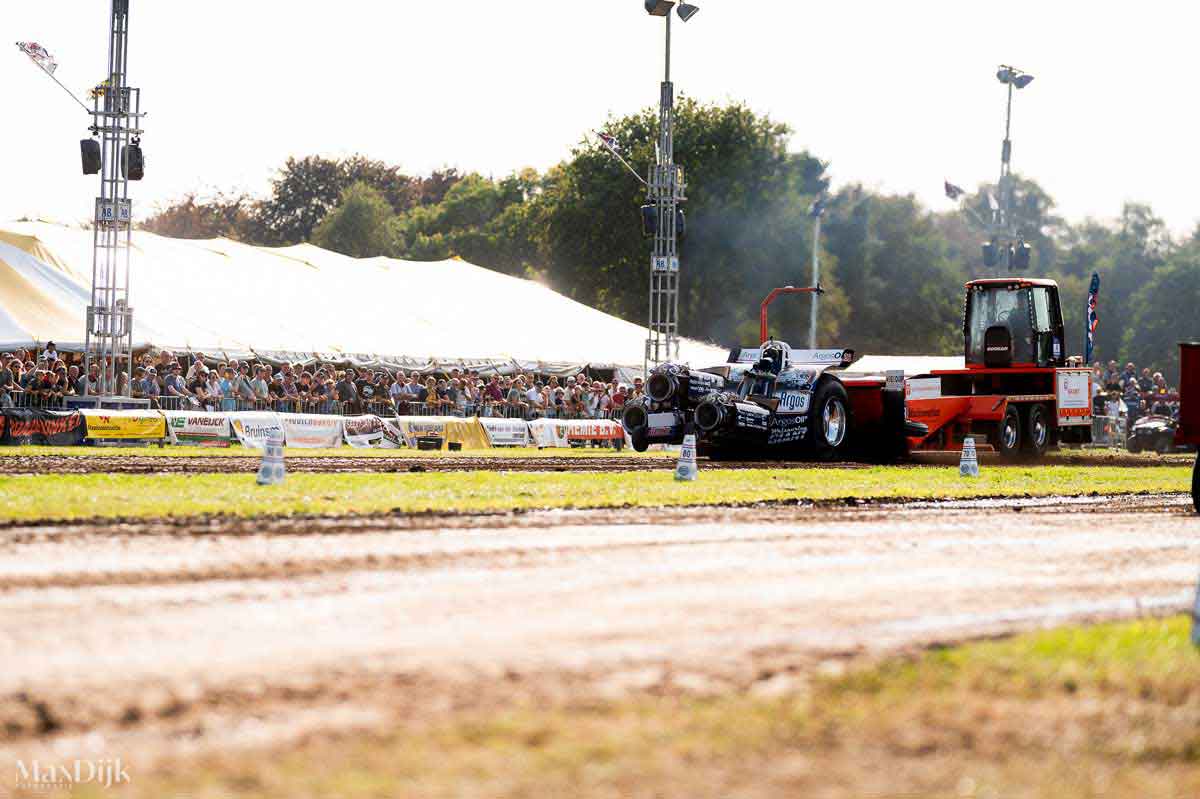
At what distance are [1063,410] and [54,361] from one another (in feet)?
59.9

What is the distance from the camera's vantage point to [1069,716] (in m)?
5.36

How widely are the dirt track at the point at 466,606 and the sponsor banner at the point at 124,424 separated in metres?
16.7

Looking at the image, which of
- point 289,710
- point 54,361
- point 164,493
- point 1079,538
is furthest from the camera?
point 54,361

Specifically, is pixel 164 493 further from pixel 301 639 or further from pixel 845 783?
pixel 845 783

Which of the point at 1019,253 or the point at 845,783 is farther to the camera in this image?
the point at 1019,253

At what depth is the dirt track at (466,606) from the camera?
5.20 metres

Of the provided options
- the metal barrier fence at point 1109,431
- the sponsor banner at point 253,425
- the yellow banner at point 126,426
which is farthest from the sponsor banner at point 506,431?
the metal barrier fence at point 1109,431

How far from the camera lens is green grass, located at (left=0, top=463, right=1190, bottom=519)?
12.8 m

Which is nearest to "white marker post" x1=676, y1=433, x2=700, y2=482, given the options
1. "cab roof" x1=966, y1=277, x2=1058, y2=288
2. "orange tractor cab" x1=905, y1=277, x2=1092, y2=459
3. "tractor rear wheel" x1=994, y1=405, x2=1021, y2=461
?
"orange tractor cab" x1=905, y1=277, x2=1092, y2=459

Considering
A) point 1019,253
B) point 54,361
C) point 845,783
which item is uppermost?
point 1019,253

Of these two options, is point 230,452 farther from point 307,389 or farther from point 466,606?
point 466,606

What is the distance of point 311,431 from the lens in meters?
29.8

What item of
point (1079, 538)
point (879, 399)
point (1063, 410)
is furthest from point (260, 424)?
point (1079, 538)

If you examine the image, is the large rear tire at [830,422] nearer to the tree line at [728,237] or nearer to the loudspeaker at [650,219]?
the loudspeaker at [650,219]
